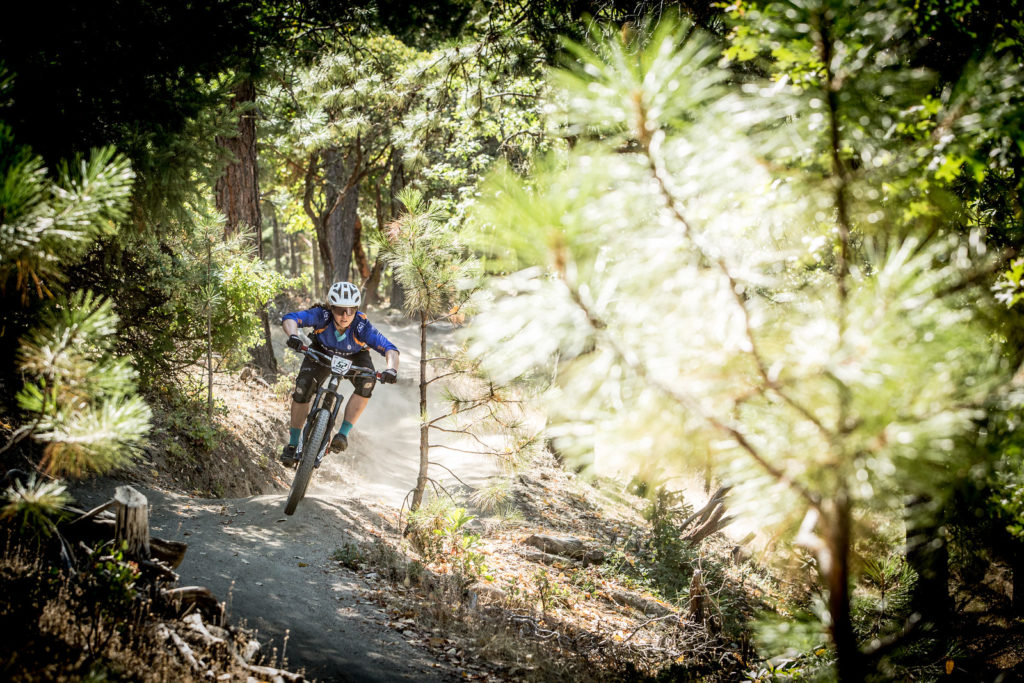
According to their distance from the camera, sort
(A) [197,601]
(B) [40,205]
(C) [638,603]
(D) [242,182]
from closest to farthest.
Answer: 1. (B) [40,205]
2. (A) [197,601]
3. (C) [638,603]
4. (D) [242,182]

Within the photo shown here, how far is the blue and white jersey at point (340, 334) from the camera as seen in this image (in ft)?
20.5

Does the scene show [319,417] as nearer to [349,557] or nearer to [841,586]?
[349,557]

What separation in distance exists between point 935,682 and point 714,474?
2.38 m

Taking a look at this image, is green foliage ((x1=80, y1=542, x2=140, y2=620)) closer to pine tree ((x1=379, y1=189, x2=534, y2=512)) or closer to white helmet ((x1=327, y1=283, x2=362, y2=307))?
pine tree ((x1=379, y1=189, x2=534, y2=512))

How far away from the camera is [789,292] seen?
5.42 feet

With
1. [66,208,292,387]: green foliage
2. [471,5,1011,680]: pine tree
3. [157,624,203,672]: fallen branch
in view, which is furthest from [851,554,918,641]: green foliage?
[66,208,292,387]: green foliage

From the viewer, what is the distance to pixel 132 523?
2.96 m

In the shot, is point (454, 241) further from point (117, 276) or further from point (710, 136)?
point (710, 136)

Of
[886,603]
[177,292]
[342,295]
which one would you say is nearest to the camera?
[886,603]

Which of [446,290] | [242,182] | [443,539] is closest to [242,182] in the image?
[242,182]

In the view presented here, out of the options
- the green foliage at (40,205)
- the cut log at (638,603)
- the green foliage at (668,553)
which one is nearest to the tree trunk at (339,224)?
the green foliage at (668,553)

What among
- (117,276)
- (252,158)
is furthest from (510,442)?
(252,158)

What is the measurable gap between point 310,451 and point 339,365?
3.07ft

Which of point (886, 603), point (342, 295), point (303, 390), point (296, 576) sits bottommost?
point (296, 576)
